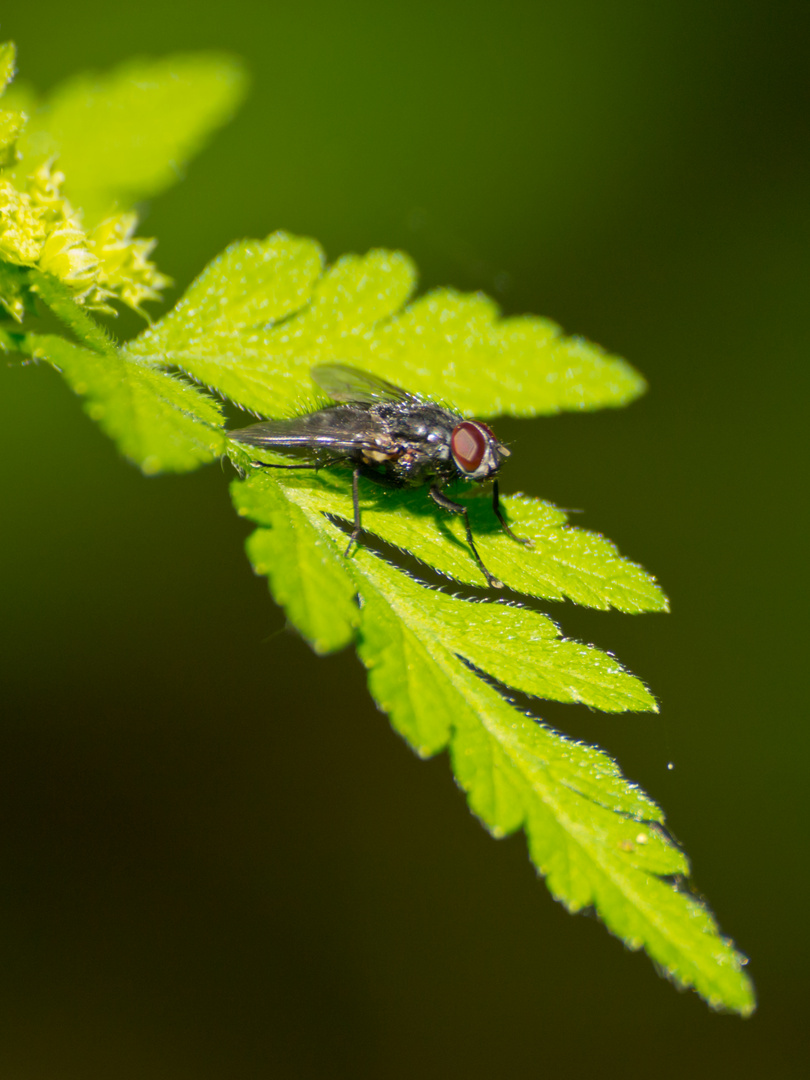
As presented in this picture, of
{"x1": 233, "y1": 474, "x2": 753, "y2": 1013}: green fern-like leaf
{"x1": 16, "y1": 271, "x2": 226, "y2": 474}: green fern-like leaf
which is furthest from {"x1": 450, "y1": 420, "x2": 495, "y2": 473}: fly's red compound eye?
{"x1": 16, "y1": 271, "x2": 226, "y2": 474}: green fern-like leaf

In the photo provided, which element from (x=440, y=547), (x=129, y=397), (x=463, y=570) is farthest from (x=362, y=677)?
(x=129, y=397)

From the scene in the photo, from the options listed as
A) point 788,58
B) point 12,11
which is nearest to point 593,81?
point 788,58

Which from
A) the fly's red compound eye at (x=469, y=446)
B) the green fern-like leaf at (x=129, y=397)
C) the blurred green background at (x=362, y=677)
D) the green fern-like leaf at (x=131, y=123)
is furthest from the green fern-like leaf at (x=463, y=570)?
the blurred green background at (x=362, y=677)

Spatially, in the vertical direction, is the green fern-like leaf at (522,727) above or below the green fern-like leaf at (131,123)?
below

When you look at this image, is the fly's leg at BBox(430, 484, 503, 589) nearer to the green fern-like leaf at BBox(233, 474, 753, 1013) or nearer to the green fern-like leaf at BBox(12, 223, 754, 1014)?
the green fern-like leaf at BBox(12, 223, 754, 1014)

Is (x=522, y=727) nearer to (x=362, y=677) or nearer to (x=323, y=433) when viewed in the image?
(x=323, y=433)

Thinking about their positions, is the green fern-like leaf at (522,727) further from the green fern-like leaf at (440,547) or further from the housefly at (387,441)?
the housefly at (387,441)

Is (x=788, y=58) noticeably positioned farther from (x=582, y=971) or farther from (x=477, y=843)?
(x=582, y=971)
